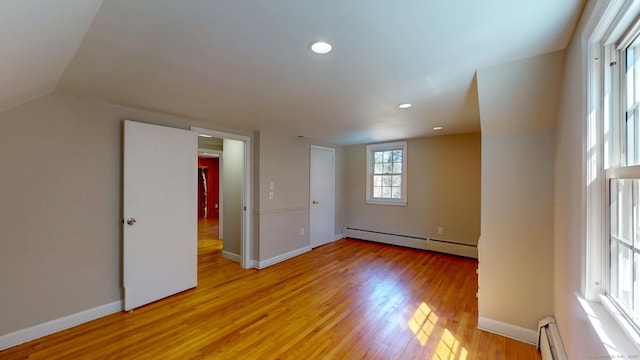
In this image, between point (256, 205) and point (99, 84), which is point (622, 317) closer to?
point (99, 84)

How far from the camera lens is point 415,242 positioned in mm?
4934

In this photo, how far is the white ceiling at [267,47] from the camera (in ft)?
3.82

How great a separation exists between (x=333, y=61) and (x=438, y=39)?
2.06 feet

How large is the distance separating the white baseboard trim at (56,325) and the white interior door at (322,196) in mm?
3087

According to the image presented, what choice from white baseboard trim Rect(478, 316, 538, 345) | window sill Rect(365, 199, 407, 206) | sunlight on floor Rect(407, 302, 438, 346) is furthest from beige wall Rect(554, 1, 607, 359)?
window sill Rect(365, 199, 407, 206)

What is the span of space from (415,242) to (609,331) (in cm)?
409

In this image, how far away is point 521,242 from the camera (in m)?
2.16

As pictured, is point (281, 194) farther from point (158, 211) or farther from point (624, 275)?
point (624, 275)

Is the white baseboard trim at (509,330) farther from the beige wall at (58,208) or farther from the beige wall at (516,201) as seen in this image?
the beige wall at (58,208)

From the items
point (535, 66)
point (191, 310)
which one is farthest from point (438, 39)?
point (191, 310)

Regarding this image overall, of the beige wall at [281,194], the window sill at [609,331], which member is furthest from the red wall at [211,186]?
the window sill at [609,331]

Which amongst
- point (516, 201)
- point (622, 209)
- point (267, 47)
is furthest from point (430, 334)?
point (267, 47)

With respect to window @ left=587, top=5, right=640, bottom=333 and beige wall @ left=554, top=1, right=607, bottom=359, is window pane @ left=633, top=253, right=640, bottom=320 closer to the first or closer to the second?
window @ left=587, top=5, right=640, bottom=333

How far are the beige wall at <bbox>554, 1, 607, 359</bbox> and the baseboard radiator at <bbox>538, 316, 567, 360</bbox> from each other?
0.23 ft
